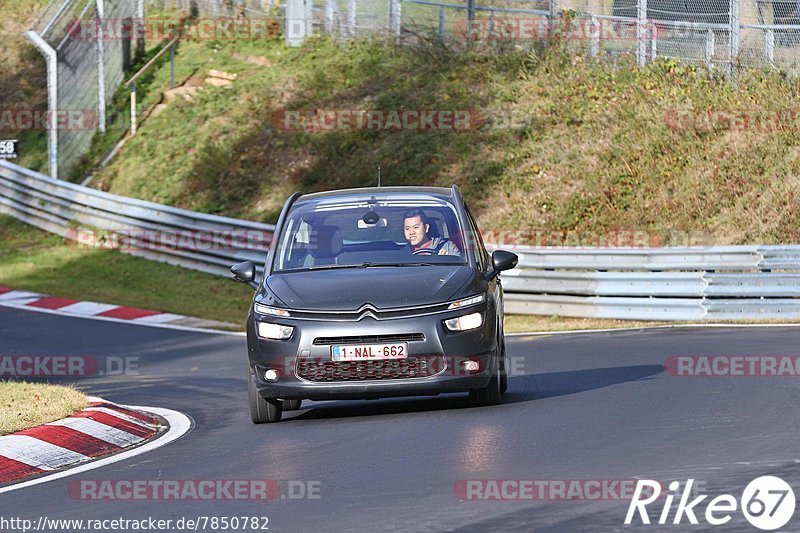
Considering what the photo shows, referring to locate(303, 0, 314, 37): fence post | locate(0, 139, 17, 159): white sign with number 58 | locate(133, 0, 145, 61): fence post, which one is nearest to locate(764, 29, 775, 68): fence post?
locate(303, 0, 314, 37): fence post

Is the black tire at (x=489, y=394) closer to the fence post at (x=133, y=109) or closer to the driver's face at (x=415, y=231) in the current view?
the driver's face at (x=415, y=231)

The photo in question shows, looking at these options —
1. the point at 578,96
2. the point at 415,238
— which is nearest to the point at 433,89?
the point at 578,96

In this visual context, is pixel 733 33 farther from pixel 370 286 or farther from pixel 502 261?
pixel 370 286

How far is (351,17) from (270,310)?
971 inches

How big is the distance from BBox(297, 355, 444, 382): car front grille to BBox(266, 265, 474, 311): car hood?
377mm

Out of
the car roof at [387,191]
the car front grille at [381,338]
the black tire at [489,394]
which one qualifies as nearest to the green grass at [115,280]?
the car roof at [387,191]

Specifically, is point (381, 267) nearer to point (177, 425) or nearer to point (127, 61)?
point (177, 425)

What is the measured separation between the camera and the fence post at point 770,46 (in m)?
26.5

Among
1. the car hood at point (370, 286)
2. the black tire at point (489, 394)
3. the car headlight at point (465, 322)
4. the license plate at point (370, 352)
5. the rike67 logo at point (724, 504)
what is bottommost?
the black tire at point (489, 394)

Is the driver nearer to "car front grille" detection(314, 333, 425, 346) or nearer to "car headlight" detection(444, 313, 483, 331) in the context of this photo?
"car headlight" detection(444, 313, 483, 331)

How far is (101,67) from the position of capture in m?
32.4

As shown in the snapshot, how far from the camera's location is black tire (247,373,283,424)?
1056 cm

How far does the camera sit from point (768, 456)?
7812mm

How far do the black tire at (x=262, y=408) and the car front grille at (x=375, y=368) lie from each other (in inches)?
27.0
